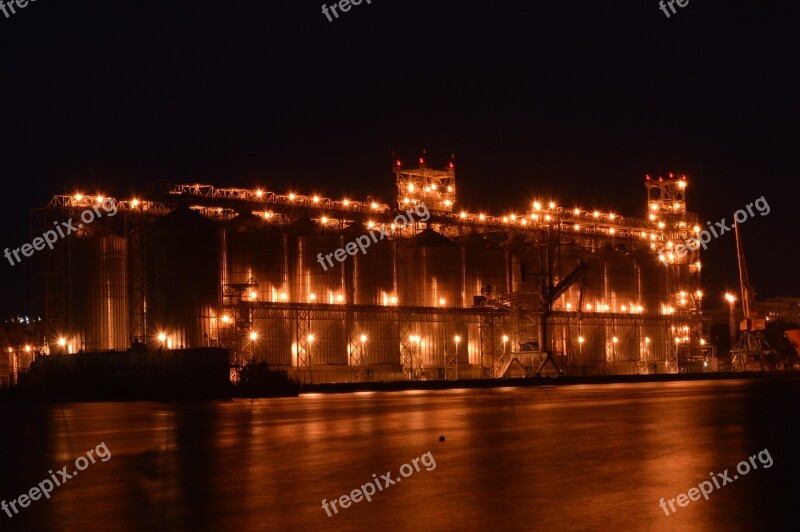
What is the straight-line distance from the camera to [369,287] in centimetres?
10394

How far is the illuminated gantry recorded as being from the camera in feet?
404

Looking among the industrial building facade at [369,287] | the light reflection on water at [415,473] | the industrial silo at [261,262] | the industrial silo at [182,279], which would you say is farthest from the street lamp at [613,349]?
the light reflection on water at [415,473]

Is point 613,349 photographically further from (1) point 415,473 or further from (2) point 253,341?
(1) point 415,473

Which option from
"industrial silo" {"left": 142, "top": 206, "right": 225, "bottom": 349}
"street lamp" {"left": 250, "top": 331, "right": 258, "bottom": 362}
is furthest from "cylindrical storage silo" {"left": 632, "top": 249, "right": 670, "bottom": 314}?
"industrial silo" {"left": 142, "top": 206, "right": 225, "bottom": 349}

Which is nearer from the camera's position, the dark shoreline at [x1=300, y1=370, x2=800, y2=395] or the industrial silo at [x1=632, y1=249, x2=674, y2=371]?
the dark shoreline at [x1=300, y1=370, x2=800, y2=395]

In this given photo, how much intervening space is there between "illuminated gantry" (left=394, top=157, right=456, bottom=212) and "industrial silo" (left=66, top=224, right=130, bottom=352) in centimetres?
3802

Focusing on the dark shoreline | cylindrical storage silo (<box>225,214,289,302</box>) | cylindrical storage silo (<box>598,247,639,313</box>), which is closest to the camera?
the dark shoreline

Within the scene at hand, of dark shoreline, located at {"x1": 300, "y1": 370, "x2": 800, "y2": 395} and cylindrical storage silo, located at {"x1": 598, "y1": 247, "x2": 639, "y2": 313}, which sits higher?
cylindrical storage silo, located at {"x1": 598, "y1": 247, "x2": 639, "y2": 313}

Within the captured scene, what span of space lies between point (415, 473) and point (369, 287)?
78.1m

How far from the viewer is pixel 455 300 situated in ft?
361

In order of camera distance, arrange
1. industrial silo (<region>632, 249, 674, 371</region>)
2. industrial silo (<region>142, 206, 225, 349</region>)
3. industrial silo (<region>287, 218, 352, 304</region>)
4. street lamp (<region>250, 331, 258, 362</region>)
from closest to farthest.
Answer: industrial silo (<region>142, 206, 225, 349</region>)
street lamp (<region>250, 331, 258, 362</region>)
industrial silo (<region>287, 218, 352, 304</region>)
industrial silo (<region>632, 249, 674, 371</region>)

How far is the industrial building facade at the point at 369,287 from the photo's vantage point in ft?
295

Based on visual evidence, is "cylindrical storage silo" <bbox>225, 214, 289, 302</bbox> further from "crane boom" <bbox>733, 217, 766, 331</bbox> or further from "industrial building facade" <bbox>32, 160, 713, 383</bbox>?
"crane boom" <bbox>733, 217, 766, 331</bbox>

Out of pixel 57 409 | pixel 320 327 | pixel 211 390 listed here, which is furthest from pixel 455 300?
pixel 57 409
